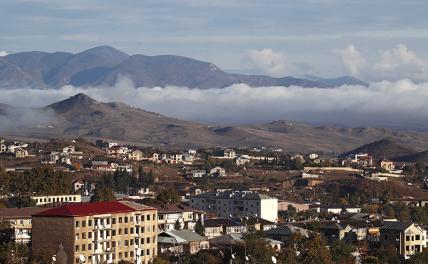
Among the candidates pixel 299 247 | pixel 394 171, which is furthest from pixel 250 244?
pixel 394 171

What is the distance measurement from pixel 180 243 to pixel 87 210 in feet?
27.9

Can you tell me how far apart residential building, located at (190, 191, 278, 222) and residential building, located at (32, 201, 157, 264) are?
31527 mm

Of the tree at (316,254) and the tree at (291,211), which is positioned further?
the tree at (291,211)

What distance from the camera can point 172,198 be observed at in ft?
261

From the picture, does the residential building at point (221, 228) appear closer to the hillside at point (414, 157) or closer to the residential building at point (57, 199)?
the residential building at point (57, 199)

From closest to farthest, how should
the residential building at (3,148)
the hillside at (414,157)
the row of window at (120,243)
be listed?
the row of window at (120,243)
the residential building at (3,148)
the hillside at (414,157)

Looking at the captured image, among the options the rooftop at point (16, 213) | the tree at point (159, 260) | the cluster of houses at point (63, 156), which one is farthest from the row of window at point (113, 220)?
the cluster of houses at point (63, 156)

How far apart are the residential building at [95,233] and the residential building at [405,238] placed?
14.0 meters

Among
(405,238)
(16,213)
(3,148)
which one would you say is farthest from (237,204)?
(3,148)

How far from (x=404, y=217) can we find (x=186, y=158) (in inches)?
2677

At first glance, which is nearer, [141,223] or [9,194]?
[141,223]

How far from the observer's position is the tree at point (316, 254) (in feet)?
160

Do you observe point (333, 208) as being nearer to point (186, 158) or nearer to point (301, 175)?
point (301, 175)

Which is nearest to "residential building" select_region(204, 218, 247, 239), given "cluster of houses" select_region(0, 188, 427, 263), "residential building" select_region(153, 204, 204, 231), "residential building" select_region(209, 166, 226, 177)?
"cluster of houses" select_region(0, 188, 427, 263)
